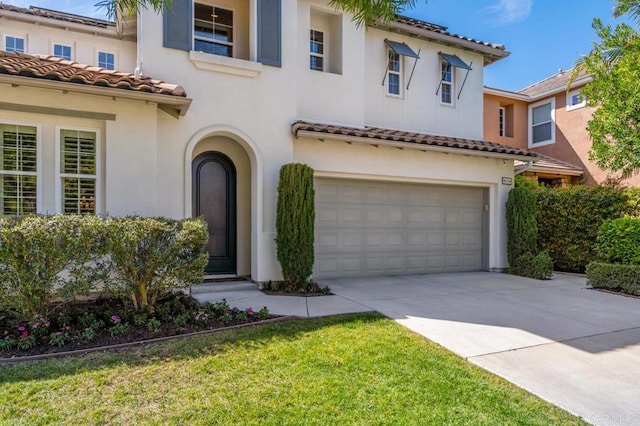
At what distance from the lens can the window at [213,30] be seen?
32.1 feet

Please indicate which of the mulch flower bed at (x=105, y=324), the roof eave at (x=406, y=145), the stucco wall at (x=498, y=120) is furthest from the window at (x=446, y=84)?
the mulch flower bed at (x=105, y=324)

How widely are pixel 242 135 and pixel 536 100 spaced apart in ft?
54.4

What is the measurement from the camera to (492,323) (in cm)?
652

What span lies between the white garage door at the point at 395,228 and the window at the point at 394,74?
11.1 ft

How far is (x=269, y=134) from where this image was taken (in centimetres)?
934

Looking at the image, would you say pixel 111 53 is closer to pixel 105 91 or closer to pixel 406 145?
pixel 105 91

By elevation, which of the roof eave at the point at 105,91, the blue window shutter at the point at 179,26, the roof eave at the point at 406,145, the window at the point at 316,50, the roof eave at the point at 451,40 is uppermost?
the roof eave at the point at 451,40

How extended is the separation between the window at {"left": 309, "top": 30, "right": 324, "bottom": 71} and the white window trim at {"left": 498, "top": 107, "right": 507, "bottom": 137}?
1164cm

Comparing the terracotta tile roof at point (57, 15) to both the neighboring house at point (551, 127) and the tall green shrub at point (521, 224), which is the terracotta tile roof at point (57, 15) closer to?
the tall green shrub at point (521, 224)

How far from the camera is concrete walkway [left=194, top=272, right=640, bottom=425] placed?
4230 mm

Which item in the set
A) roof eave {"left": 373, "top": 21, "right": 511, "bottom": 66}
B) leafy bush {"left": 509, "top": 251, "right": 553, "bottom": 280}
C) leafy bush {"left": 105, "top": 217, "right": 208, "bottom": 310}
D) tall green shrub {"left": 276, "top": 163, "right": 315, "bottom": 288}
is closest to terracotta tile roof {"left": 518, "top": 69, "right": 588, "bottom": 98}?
roof eave {"left": 373, "top": 21, "right": 511, "bottom": 66}

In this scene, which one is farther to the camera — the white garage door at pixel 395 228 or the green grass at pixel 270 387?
the white garage door at pixel 395 228

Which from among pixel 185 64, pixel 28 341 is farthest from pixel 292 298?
pixel 185 64

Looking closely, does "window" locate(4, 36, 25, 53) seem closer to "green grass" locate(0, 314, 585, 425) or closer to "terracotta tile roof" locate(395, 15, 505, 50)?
"green grass" locate(0, 314, 585, 425)
